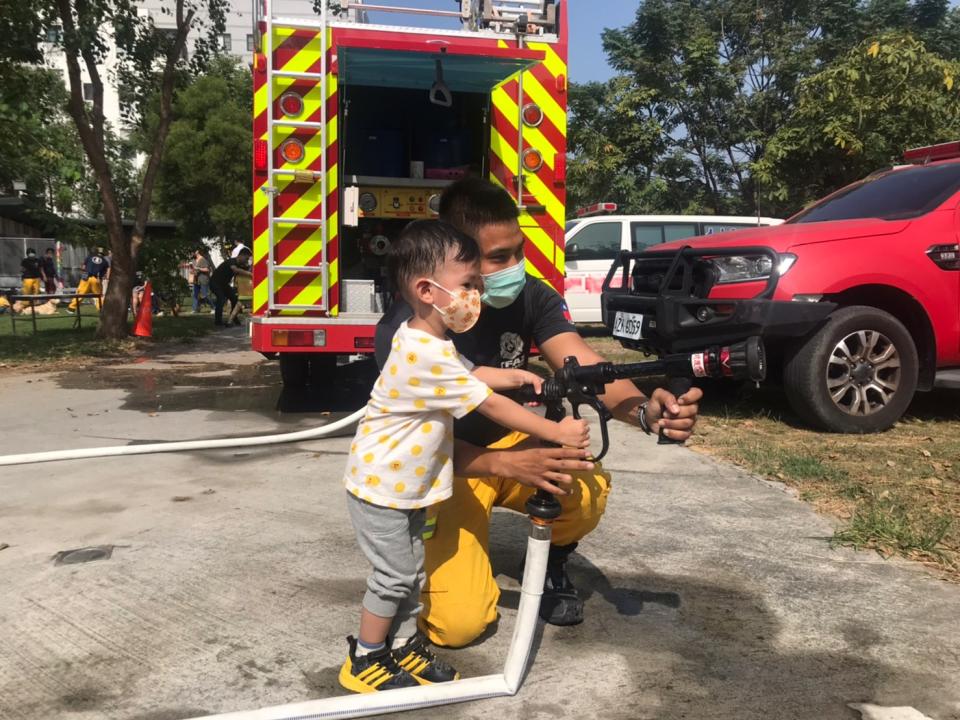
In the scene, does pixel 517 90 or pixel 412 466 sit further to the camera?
pixel 517 90

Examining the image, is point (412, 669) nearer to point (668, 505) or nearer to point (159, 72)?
point (668, 505)

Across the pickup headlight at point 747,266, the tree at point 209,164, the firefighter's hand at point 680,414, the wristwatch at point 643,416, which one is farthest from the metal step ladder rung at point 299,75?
the tree at point 209,164

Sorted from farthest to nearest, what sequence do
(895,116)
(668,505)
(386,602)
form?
(895,116) < (668,505) < (386,602)

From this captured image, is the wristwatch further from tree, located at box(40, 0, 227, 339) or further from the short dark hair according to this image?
tree, located at box(40, 0, 227, 339)

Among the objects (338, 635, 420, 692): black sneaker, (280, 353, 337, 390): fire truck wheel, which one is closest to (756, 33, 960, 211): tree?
(280, 353, 337, 390): fire truck wheel

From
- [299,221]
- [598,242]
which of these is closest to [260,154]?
[299,221]

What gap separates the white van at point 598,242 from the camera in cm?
Answer: 1220

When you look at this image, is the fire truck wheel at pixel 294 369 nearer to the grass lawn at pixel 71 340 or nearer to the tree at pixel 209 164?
the grass lawn at pixel 71 340

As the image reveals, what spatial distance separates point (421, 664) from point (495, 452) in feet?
2.19

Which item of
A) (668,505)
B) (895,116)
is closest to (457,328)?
(668,505)

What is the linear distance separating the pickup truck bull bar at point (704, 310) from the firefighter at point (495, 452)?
86.1 inches

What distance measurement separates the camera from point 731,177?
968 inches

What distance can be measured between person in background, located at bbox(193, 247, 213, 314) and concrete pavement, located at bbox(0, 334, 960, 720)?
49.6 feet

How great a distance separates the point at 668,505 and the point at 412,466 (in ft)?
7.37
